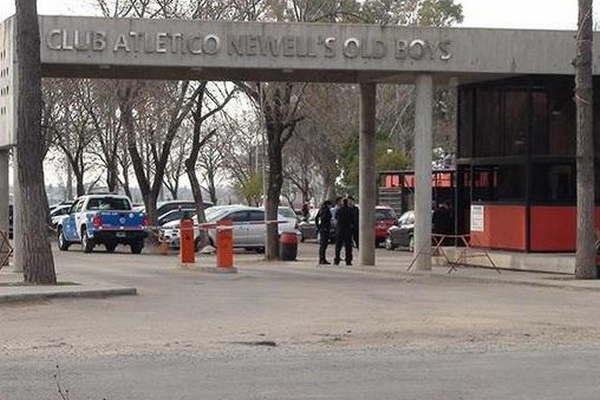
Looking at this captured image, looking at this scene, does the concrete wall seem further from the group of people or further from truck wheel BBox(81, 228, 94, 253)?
truck wheel BBox(81, 228, 94, 253)

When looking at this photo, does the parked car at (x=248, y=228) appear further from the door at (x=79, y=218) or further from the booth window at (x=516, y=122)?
the booth window at (x=516, y=122)

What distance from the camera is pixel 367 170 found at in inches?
1117

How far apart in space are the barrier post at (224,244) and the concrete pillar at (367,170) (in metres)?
4.44

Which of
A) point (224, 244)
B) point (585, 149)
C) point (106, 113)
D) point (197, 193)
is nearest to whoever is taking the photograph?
point (585, 149)

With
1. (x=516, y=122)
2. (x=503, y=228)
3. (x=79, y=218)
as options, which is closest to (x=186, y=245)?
(x=503, y=228)

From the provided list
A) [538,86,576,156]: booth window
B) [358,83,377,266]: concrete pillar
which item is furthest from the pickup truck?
[538,86,576,156]: booth window

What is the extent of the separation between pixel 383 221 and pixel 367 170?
16.1 m

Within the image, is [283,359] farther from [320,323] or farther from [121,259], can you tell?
[121,259]

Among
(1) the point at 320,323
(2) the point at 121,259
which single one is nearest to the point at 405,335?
(1) the point at 320,323

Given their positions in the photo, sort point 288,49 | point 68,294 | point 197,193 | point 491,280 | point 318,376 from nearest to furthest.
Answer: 1. point 318,376
2. point 68,294
3. point 491,280
4. point 288,49
5. point 197,193

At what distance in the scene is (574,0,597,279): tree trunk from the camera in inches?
886

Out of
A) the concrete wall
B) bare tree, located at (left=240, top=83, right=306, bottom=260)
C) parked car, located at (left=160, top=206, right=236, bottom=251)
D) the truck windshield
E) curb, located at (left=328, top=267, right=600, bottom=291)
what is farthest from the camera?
parked car, located at (left=160, top=206, right=236, bottom=251)

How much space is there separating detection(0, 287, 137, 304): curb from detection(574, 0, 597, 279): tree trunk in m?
9.35

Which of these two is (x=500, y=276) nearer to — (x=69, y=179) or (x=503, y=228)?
(x=503, y=228)
